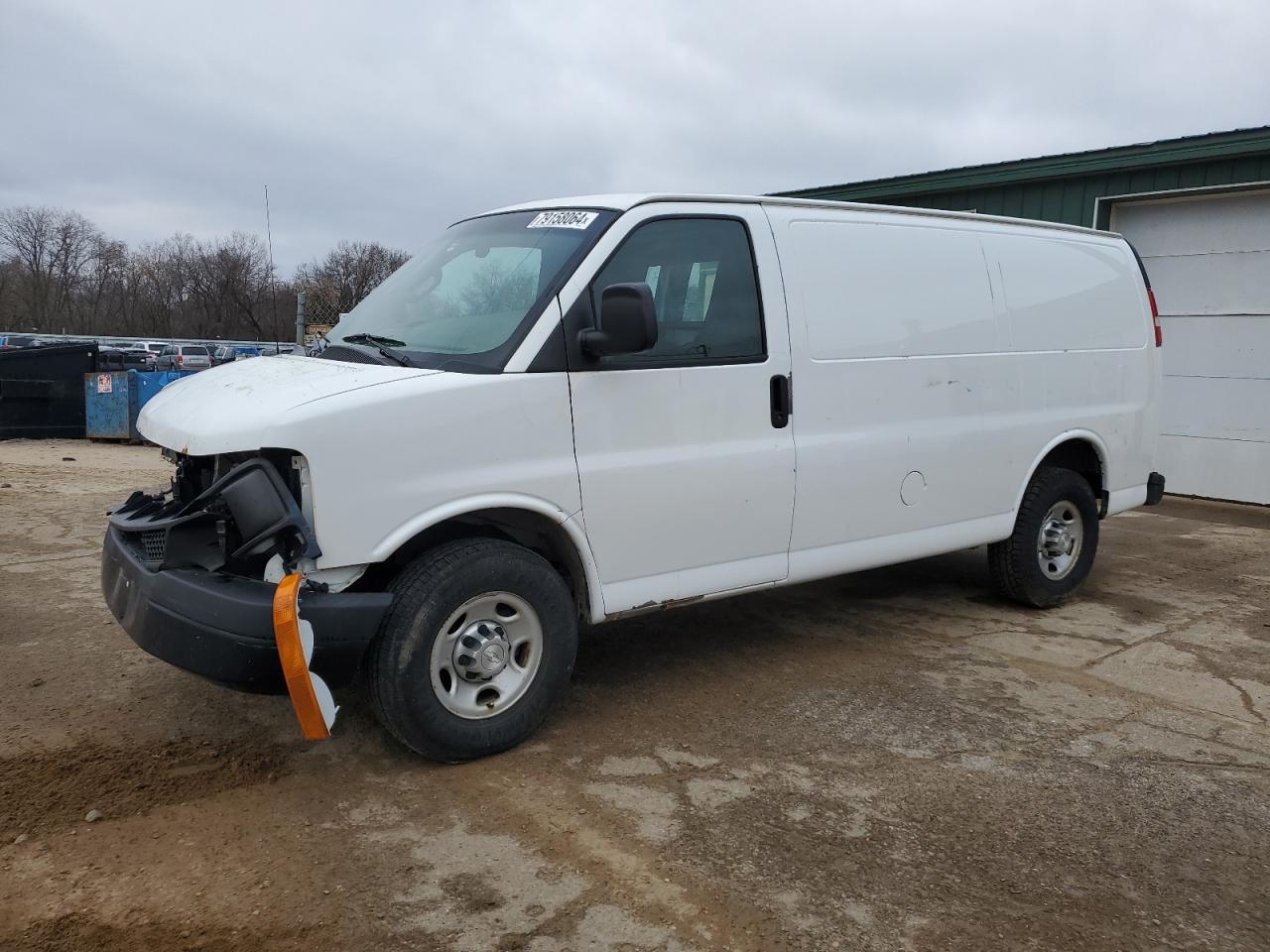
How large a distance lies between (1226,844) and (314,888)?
2930 millimetres

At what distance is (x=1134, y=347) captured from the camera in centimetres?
627

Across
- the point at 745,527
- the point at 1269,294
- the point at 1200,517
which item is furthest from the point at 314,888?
the point at 1269,294

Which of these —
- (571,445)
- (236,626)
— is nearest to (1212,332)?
(571,445)

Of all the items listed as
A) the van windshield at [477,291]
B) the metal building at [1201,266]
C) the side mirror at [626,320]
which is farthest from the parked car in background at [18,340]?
the side mirror at [626,320]

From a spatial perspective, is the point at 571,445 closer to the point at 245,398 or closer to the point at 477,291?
the point at 477,291

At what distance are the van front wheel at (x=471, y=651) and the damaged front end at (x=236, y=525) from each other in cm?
45

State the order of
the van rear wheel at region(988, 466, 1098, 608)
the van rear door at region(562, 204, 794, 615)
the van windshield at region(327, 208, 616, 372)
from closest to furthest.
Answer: the van windshield at region(327, 208, 616, 372), the van rear door at region(562, 204, 794, 615), the van rear wheel at region(988, 466, 1098, 608)

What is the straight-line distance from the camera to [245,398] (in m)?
3.63

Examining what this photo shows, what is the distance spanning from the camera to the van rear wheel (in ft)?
19.1

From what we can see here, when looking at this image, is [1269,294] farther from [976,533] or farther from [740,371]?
[740,371]

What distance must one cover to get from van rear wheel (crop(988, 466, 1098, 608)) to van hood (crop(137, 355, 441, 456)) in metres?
3.78

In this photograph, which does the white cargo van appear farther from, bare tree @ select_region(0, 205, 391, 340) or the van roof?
bare tree @ select_region(0, 205, 391, 340)

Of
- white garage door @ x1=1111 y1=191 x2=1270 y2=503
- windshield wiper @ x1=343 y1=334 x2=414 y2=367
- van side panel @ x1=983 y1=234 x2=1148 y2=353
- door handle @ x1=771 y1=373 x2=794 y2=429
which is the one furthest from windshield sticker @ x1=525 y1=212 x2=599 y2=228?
white garage door @ x1=1111 y1=191 x2=1270 y2=503

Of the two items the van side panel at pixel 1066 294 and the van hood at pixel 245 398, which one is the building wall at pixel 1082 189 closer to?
the van side panel at pixel 1066 294
